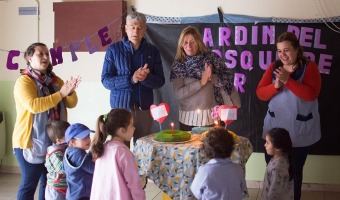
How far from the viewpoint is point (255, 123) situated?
4379 mm

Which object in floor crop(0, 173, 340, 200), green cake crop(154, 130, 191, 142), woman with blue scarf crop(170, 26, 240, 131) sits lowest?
floor crop(0, 173, 340, 200)

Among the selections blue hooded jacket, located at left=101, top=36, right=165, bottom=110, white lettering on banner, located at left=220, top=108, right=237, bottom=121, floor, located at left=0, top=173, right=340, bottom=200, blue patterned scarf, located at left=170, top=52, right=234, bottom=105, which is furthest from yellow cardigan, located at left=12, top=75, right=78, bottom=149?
floor, located at left=0, top=173, right=340, bottom=200

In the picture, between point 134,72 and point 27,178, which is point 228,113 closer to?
point 134,72

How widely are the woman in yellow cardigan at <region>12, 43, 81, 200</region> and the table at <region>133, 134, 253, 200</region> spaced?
76 cm

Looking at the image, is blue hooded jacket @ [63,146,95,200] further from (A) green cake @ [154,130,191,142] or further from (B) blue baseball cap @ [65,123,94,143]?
(A) green cake @ [154,130,191,142]

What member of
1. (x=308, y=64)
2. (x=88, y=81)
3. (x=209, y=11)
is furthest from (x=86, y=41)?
(x=308, y=64)

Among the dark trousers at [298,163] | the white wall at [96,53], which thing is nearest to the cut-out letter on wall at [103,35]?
the white wall at [96,53]

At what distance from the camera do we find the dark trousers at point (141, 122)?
11.1 ft

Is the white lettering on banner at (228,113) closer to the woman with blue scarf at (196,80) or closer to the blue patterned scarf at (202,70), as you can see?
the woman with blue scarf at (196,80)

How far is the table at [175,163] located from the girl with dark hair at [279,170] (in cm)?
24

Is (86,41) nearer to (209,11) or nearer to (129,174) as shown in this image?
(209,11)

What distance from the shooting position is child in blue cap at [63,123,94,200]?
8.70ft

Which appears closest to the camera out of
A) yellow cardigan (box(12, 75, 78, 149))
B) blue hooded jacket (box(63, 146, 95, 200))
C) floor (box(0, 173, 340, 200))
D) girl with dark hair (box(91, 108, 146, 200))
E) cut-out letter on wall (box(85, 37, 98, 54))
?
girl with dark hair (box(91, 108, 146, 200))

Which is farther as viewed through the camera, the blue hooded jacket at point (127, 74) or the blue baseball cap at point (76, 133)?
the blue hooded jacket at point (127, 74)
